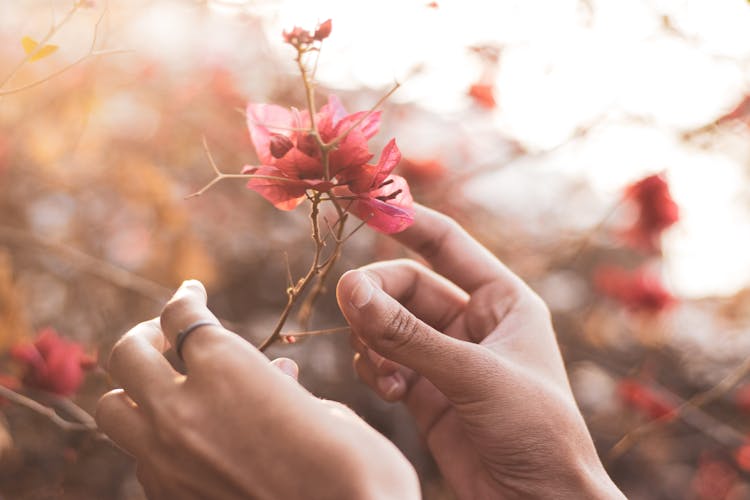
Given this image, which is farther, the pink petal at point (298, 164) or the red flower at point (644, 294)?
the red flower at point (644, 294)

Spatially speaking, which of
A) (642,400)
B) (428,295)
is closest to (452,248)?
(428,295)

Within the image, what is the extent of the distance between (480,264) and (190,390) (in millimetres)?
612

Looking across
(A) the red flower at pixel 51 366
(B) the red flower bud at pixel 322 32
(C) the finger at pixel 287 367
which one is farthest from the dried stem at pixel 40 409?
(B) the red flower bud at pixel 322 32

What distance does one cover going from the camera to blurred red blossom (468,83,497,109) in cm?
198

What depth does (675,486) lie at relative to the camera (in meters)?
2.41

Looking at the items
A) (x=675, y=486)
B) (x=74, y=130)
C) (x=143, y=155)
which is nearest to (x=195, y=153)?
(x=143, y=155)

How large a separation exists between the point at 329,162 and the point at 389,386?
0.59m

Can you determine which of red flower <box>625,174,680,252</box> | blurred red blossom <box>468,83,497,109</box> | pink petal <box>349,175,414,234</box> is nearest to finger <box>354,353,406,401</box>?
pink petal <box>349,175,414,234</box>

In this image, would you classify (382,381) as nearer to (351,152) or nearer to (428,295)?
(428,295)

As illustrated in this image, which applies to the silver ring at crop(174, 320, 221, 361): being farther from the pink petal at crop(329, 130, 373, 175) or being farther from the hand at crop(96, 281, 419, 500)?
the pink petal at crop(329, 130, 373, 175)

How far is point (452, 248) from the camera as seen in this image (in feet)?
3.61

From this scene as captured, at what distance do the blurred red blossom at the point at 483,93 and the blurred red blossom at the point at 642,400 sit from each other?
929 mm

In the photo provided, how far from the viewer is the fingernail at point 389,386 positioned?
1158 millimetres

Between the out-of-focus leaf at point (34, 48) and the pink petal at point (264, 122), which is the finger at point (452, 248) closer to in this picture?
the pink petal at point (264, 122)
